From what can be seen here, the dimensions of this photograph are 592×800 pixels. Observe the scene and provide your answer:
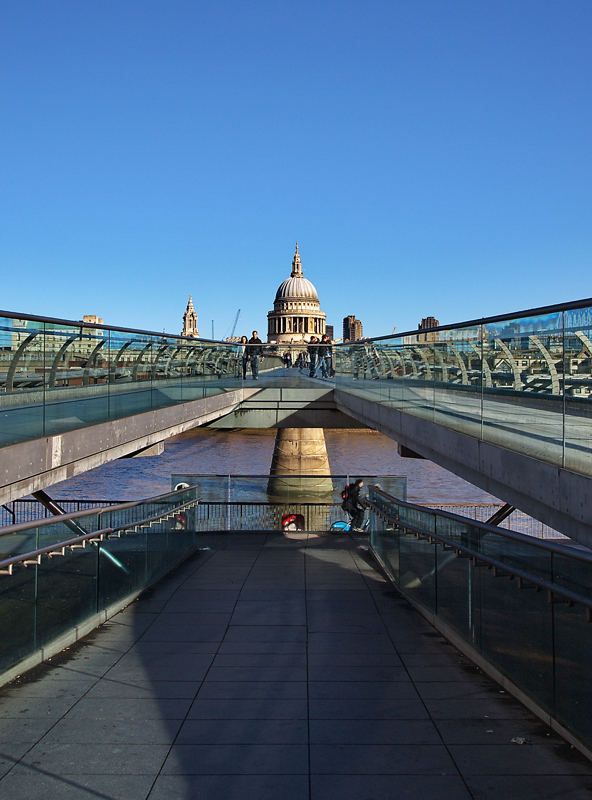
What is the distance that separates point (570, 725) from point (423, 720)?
86cm

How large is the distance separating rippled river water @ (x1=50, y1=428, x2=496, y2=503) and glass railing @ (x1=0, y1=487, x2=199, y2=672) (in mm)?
35696

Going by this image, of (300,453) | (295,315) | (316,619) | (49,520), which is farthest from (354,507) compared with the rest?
(295,315)

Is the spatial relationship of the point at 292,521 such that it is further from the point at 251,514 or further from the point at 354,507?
the point at 354,507

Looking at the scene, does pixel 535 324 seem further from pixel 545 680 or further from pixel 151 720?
pixel 151 720

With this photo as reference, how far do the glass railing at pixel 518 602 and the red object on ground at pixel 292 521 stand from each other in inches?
354

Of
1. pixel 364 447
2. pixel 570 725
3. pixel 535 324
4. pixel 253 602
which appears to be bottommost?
pixel 364 447

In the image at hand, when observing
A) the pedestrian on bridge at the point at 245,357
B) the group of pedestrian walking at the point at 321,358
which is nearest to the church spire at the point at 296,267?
the group of pedestrian walking at the point at 321,358

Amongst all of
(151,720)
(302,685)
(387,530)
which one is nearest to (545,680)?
(302,685)

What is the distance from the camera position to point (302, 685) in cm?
509

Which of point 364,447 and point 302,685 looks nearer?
point 302,685

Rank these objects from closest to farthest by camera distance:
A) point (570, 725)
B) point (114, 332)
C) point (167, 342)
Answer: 1. point (570, 725)
2. point (114, 332)
3. point (167, 342)

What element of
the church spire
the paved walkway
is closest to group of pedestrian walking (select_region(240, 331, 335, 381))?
the paved walkway

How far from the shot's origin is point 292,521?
656 inches

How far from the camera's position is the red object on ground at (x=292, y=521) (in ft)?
54.0
